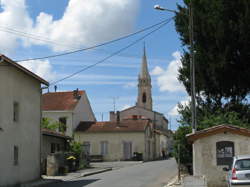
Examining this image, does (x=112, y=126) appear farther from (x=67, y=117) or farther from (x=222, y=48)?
(x=222, y=48)

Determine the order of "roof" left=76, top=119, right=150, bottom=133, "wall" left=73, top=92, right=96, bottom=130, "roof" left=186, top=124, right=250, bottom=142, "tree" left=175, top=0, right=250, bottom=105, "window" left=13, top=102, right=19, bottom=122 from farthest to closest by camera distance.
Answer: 1. "roof" left=76, top=119, right=150, bottom=133
2. "wall" left=73, top=92, right=96, bottom=130
3. "tree" left=175, top=0, right=250, bottom=105
4. "window" left=13, top=102, right=19, bottom=122
5. "roof" left=186, top=124, right=250, bottom=142

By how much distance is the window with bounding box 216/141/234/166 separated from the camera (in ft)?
71.5

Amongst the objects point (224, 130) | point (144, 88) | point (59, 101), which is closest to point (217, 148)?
point (224, 130)

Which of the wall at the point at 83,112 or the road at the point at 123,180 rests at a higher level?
the wall at the point at 83,112

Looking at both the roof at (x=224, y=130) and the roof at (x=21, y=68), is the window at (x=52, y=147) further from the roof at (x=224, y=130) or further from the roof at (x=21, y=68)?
the roof at (x=224, y=130)

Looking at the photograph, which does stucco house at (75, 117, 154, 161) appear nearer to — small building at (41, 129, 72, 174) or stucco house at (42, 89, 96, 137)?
stucco house at (42, 89, 96, 137)

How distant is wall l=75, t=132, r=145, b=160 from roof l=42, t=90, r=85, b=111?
3.65m

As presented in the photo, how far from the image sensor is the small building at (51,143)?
32447 mm

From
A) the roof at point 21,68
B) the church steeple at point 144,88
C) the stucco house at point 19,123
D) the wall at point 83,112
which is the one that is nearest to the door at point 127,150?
the wall at point 83,112

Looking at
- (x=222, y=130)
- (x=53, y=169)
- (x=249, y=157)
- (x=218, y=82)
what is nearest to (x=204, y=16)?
(x=218, y=82)

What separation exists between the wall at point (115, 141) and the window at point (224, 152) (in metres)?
34.9

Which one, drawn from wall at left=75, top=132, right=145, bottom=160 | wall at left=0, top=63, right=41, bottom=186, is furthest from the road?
wall at left=75, top=132, right=145, bottom=160

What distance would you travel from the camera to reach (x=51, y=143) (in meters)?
34.7

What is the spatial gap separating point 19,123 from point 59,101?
1322 inches
